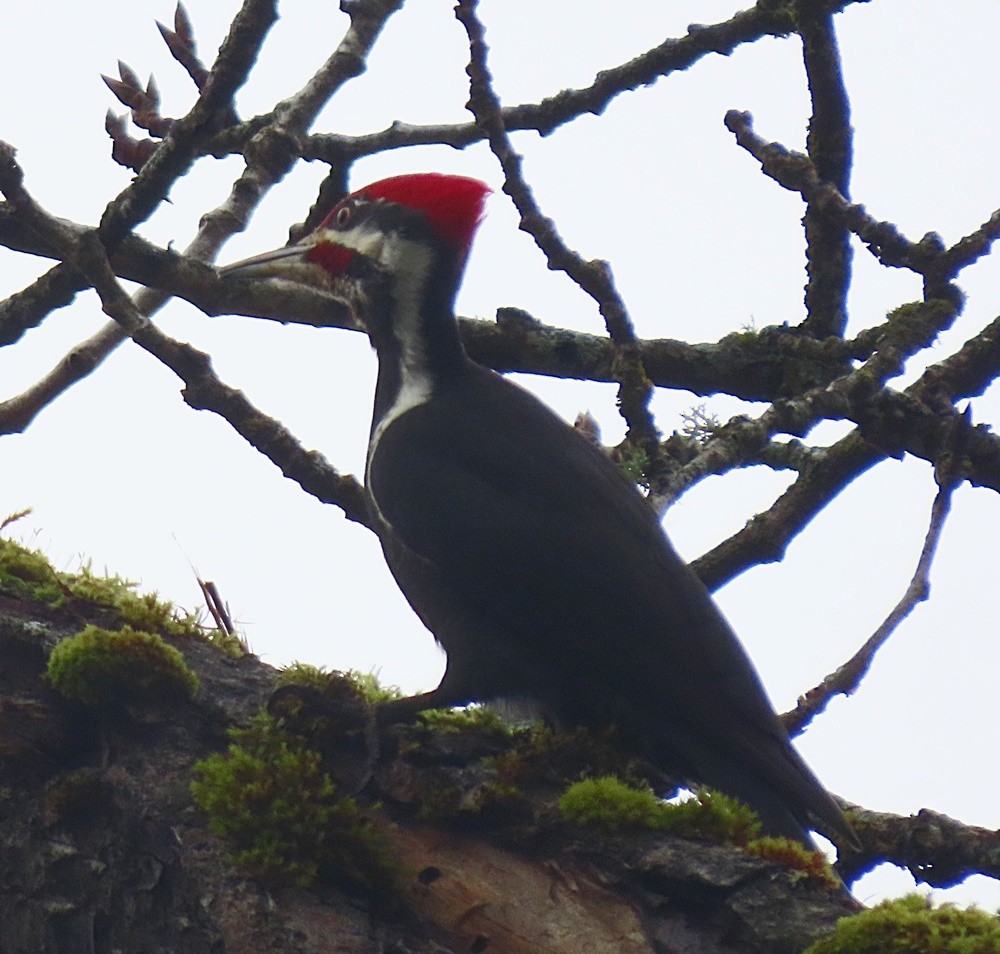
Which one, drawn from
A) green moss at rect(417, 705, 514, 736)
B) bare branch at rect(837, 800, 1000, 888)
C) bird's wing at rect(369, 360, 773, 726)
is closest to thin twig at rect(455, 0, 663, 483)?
bird's wing at rect(369, 360, 773, 726)

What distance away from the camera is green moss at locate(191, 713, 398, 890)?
2.07 m

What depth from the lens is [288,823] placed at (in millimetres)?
2133

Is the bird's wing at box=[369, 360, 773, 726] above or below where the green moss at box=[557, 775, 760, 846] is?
above

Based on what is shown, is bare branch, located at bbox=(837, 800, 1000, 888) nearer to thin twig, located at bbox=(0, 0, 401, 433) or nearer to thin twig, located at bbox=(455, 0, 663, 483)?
thin twig, located at bbox=(455, 0, 663, 483)

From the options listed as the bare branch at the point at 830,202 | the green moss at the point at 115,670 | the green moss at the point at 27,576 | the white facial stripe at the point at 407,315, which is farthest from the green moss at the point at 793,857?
the bare branch at the point at 830,202

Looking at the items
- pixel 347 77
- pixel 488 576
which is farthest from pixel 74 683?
pixel 347 77

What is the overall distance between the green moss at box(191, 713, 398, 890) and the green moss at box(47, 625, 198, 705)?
0.20 m

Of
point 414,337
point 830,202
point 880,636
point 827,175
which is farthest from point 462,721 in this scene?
point 827,175

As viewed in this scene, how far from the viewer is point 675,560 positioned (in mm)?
3135

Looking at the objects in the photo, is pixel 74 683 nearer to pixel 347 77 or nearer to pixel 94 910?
pixel 94 910

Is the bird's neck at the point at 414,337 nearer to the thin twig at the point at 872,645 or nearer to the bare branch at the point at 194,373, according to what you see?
the bare branch at the point at 194,373

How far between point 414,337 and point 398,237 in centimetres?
33

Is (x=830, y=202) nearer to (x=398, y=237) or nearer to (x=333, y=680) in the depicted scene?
(x=398, y=237)

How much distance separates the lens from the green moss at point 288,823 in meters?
2.07
